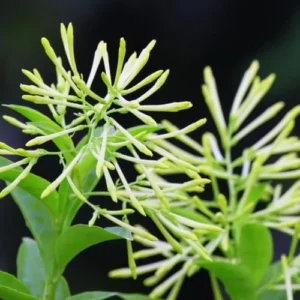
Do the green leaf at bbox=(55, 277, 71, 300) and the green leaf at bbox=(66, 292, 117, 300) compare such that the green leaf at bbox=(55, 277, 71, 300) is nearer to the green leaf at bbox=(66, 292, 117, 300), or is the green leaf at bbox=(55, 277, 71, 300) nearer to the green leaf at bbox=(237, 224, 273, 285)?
the green leaf at bbox=(66, 292, 117, 300)

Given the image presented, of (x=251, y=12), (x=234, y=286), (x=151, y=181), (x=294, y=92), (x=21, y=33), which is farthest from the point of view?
(x=251, y=12)

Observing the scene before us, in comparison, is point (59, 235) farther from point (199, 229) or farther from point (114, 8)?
point (114, 8)

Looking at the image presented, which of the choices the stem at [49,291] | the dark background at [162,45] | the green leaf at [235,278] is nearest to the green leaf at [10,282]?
the stem at [49,291]

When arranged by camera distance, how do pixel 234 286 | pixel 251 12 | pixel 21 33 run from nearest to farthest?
pixel 234 286 → pixel 21 33 → pixel 251 12

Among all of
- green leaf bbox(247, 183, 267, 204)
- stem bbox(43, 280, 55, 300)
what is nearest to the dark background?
green leaf bbox(247, 183, 267, 204)

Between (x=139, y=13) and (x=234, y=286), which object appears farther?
(x=139, y=13)

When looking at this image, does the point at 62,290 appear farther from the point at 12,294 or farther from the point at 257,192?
the point at 257,192

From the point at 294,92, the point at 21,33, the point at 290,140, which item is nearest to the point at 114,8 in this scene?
the point at 21,33
